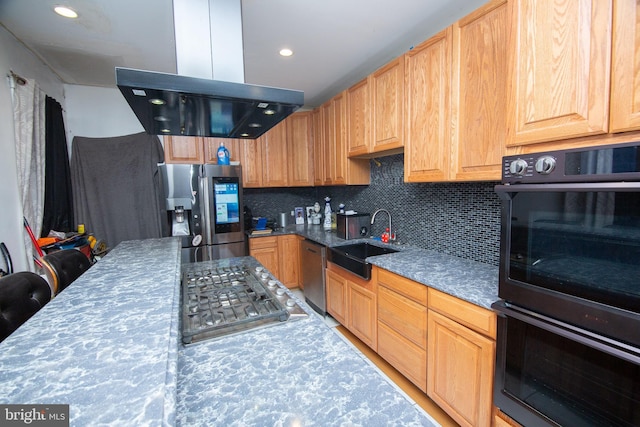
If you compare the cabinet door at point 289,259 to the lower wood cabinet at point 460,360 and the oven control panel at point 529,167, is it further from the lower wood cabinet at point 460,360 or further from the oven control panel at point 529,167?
the oven control panel at point 529,167

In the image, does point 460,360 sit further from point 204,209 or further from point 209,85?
point 204,209

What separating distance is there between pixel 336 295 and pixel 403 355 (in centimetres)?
89

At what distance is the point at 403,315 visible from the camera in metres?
1.82

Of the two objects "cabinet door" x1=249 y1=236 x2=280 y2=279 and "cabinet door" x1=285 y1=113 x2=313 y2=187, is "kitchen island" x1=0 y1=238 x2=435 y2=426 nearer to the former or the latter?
"cabinet door" x1=249 y1=236 x2=280 y2=279

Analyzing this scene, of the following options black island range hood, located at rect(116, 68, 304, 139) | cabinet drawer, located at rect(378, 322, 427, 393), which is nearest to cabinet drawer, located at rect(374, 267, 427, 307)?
cabinet drawer, located at rect(378, 322, 427, 393)

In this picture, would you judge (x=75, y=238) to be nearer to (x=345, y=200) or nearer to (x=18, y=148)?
(x=18, y=148)

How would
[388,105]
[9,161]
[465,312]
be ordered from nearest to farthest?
[465,312], [9,161], [388,105]

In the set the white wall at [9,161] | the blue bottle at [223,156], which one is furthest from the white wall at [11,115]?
the blue bottle at [223,156]

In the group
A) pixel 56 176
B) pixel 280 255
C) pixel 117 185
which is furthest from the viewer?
pixel 280 255

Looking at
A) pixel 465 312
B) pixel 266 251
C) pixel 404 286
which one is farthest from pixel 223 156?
pixel 465 312

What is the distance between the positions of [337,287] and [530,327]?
164cm

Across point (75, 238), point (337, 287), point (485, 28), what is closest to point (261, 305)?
point (337, 287)

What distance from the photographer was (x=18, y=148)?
2.04 m

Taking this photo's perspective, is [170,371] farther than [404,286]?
No
